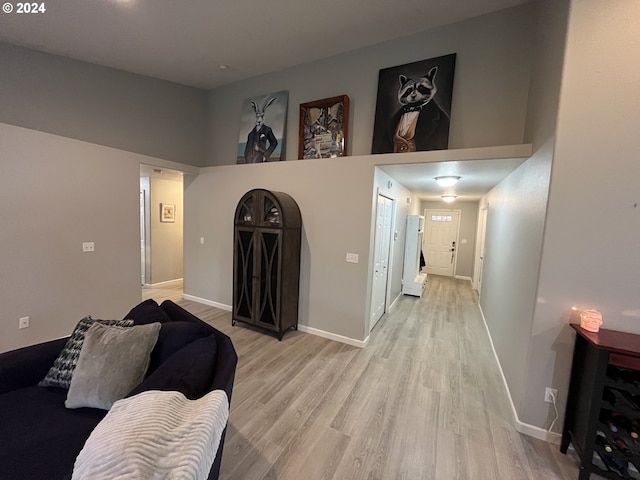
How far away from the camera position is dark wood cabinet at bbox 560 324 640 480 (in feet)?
4.75

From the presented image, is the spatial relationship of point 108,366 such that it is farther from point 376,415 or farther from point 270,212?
point 270,212

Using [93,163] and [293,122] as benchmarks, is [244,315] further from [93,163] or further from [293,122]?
[293,122]

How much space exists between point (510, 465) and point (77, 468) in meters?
2.36

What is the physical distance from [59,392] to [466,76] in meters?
4.50

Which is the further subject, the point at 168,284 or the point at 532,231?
the point at 168,284

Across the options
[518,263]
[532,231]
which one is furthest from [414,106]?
[518,263]

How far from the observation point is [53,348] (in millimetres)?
1647

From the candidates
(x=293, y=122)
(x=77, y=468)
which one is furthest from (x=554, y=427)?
(x=293, y=122)

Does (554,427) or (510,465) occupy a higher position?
(554,427)

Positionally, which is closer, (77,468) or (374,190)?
(77,468)

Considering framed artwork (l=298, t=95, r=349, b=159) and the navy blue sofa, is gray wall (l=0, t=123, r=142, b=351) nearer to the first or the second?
the navy blue sofa

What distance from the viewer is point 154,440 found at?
85 centimetres

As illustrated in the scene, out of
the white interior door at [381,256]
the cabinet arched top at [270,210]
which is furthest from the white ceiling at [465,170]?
the cabinet arched top at [270,210]

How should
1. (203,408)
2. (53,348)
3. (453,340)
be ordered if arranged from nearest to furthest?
(203,408) < (53,348) < (453,340)
